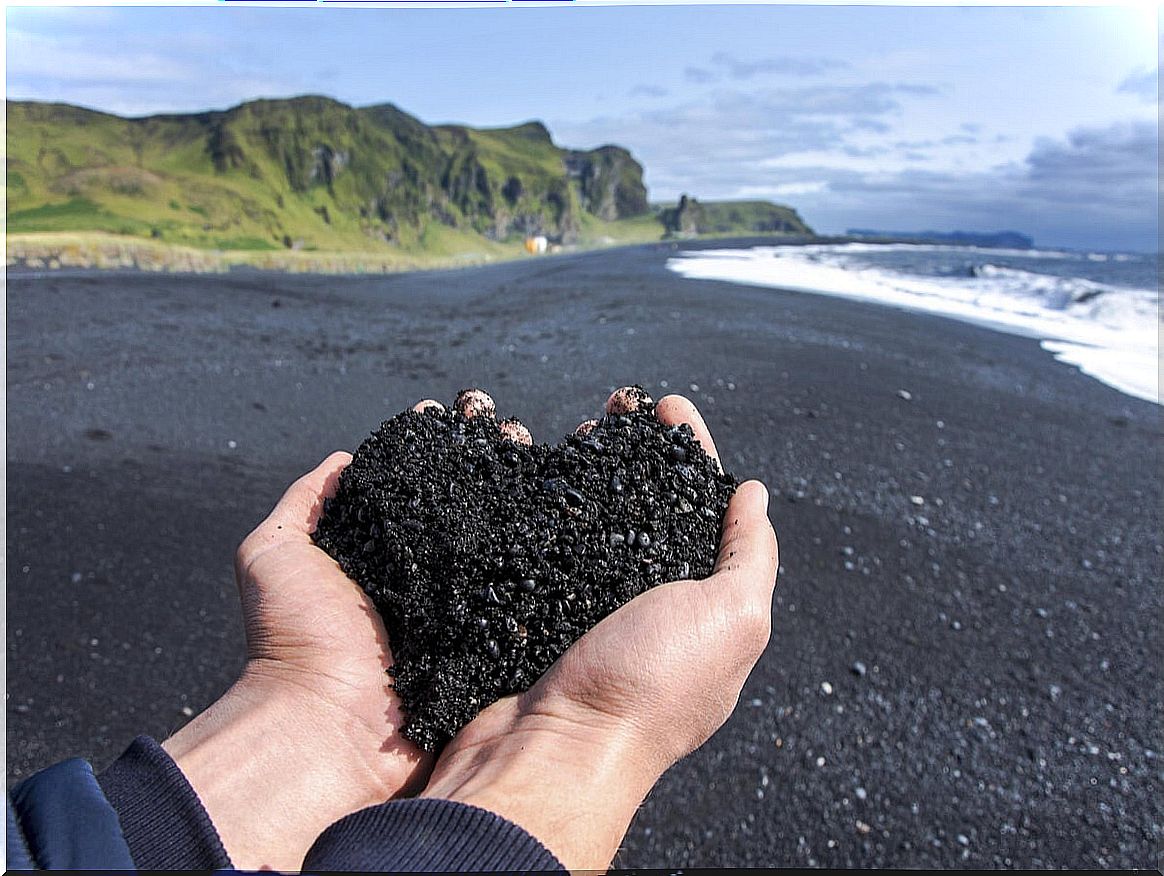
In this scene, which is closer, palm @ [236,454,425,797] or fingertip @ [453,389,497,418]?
palm @ [236,454,425,797]

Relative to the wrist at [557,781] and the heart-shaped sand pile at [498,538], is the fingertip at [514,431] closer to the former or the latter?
the heart-shaped sand pile at [498,538]

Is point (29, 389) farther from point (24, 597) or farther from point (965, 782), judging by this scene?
point (965, 782)

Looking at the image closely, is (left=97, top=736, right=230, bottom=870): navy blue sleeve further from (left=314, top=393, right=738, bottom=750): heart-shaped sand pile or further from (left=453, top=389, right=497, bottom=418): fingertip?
(left=453, top=389, right=497, bottom=418): fingertip

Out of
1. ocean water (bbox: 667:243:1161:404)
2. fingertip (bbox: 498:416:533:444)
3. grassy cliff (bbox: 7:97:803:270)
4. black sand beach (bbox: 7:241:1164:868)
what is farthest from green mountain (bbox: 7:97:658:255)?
fingertip (bbox: 498:416:533:444)

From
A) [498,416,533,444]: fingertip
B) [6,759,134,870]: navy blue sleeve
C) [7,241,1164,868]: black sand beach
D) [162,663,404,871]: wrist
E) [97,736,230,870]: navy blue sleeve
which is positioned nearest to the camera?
[6,759,134,870]: navy blue sleeve

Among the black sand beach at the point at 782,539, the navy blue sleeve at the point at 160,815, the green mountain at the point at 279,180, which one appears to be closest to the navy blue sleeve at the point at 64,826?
the navy blue sleeve at the point at 160,815

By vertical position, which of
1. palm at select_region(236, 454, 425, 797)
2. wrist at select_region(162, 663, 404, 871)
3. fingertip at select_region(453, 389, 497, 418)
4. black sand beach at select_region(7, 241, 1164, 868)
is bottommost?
black sand beach at select_region(7, 241, 1164, 868)

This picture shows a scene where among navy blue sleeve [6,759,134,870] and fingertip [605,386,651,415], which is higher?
fingertip [605,386,651,415]
